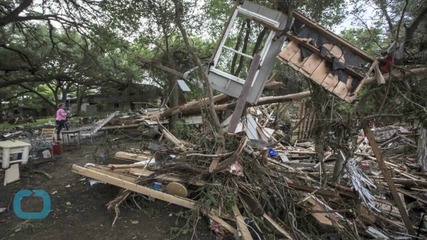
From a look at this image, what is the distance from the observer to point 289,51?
4352 millimetres

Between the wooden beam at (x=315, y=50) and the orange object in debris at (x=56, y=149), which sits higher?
the wooden beam at (x=315, y=50)

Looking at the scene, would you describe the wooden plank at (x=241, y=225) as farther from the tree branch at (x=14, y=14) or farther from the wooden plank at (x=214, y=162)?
the tree branch at (x=14, y=14)

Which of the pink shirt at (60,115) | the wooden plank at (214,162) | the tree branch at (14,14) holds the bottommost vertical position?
the pink shirt at (60,115)

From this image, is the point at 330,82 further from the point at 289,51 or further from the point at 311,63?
the point at 289,51

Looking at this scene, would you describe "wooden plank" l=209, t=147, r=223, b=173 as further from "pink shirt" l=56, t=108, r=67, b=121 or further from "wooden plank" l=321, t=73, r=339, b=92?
"pink shirt" l=56, t=108, r=67, b=121

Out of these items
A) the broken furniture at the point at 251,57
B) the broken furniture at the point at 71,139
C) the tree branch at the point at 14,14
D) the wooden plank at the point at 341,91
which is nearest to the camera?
the wooden plank at the point at 341,91

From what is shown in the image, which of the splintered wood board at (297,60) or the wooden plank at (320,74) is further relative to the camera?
the splintered wood board at (297,60)

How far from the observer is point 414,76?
156 inches

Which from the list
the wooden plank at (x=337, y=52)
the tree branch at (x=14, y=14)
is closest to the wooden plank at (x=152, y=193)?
the wooden plank at (x=337, y=52)

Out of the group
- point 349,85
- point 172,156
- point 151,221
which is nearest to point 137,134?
point 172,156

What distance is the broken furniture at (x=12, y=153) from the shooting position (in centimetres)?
629

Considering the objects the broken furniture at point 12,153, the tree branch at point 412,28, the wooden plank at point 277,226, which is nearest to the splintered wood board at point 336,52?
the tree branch at point 412,28

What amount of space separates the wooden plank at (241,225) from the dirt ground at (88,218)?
0.47 metres

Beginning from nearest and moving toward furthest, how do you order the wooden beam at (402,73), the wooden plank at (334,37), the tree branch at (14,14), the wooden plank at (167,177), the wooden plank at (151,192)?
the wooden beam at (402,73)
the wooden plank at (334,37)
the wooden plank at (151,192)
the wooden plank at (167,177)
the tree branch at (14,14)
